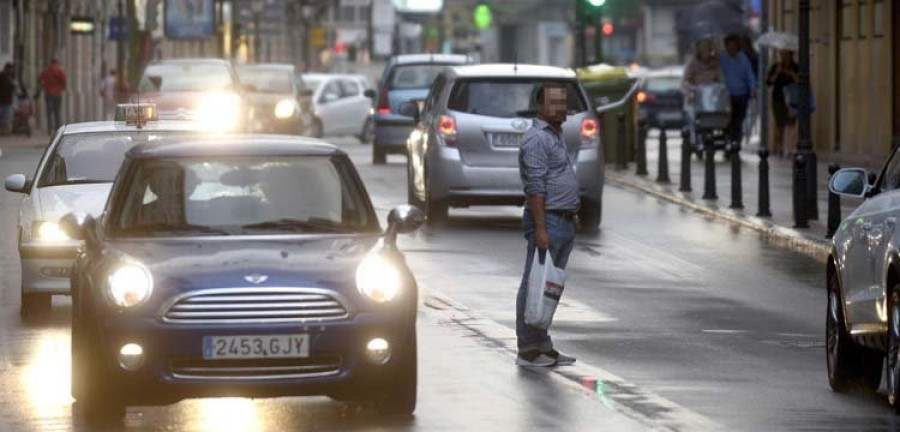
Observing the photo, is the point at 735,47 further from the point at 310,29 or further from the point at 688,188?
the point at 310,29

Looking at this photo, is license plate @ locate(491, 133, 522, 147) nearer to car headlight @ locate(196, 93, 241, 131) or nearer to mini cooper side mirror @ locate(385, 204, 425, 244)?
mini cooper side mirror @ locate(385, 204, 425, 244)

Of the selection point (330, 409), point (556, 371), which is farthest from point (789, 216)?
point (330, 409)

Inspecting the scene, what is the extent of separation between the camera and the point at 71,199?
17.5 metres

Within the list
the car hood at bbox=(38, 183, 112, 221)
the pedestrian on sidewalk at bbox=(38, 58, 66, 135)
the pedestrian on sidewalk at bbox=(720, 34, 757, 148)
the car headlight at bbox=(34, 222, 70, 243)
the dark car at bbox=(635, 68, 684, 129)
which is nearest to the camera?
the car headlight at bbox=(34, 222, 70, 243)

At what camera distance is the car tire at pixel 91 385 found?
37.4 feet

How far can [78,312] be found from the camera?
11875mm

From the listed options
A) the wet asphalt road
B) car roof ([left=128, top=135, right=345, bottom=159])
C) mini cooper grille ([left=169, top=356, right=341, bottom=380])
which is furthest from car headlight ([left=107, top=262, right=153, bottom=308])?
car roof ([left=128, top=135, right=345, bottom=159])

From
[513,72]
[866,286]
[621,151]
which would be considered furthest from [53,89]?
[866,286]

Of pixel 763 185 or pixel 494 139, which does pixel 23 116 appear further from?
pixel 494 139

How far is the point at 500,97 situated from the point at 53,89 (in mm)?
35077

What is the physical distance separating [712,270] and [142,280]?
10.4 metres

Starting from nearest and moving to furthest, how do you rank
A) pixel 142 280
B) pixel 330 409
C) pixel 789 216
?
pixel 142 280 → pixel 330 409 → pixel 789 216

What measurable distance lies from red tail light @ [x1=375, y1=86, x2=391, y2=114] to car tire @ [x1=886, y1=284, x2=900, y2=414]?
27497 mm

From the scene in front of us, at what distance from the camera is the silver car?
25094 mm
